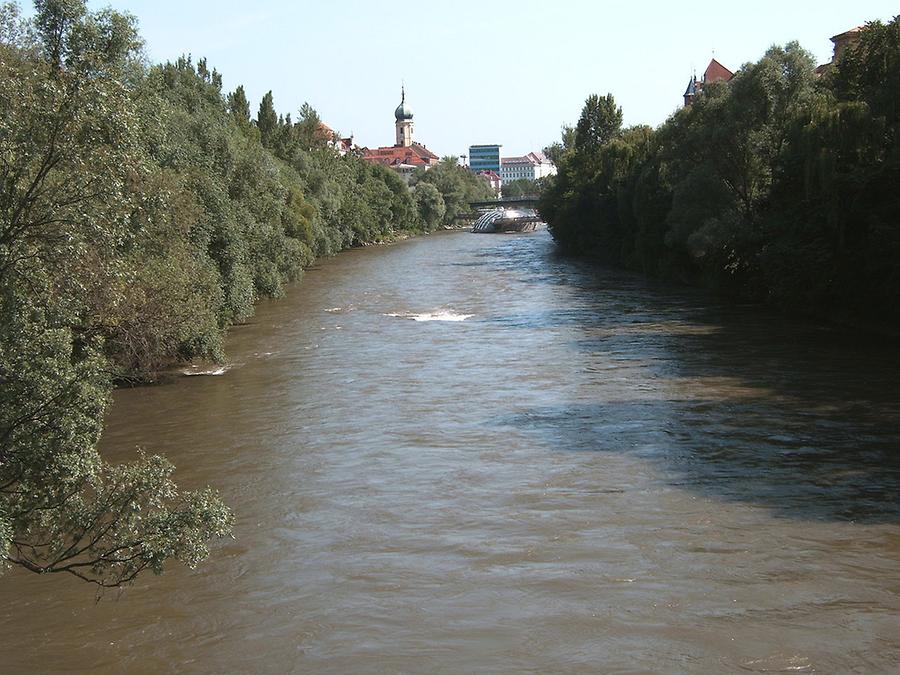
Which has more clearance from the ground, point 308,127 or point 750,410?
point 308,127

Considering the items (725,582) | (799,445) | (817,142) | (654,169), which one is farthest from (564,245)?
(725,582)

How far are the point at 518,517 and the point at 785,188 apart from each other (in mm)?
21430

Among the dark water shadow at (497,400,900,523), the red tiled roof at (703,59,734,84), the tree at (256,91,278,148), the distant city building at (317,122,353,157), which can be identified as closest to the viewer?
the dark water shadow at (497,400,900,523)

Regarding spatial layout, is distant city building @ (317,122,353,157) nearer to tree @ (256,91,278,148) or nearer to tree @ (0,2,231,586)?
tree @ (256,91,278,148)

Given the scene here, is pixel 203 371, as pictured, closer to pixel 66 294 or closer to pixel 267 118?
pixel 66 294

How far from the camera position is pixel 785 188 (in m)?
31.0

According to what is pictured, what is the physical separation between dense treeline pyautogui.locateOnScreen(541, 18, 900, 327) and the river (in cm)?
249

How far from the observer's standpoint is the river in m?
9.99

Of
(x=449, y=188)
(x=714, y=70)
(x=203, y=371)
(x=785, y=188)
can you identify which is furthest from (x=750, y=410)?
(x=449, y=188)

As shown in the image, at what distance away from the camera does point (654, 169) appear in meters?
47.8

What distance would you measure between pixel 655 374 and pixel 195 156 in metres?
15.9

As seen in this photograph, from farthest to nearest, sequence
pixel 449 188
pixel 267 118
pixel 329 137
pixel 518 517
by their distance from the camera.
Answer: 1. pixel 449 188
2. pixel 329 137
3. pixel 267 118
4. pixel 518 517

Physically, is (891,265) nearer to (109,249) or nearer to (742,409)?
(742,409)

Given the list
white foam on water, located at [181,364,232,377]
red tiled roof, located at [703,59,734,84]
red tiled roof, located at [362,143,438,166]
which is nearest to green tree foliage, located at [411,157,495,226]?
red tiled roof, located at [703,59,734,84]
